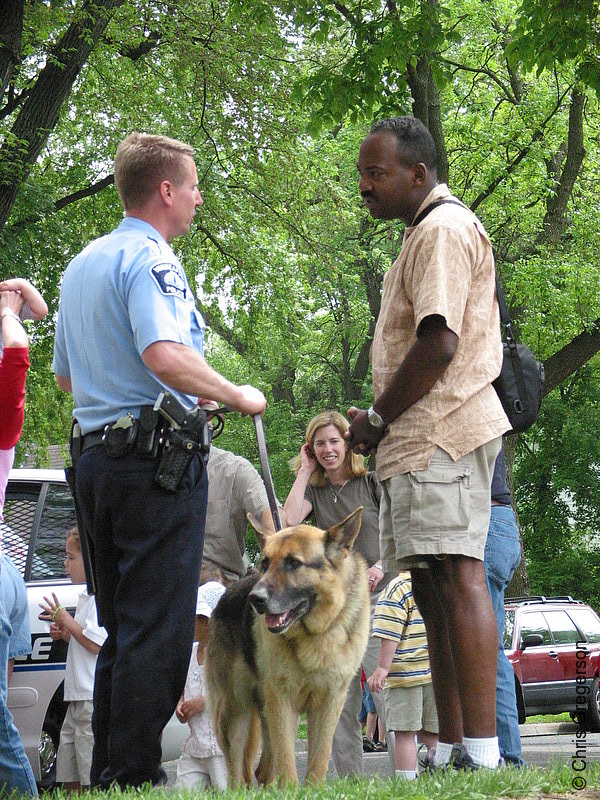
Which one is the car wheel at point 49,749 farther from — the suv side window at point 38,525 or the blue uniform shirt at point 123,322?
the blue uniform shirt at point 123,322

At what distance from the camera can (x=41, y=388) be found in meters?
A: 17.4

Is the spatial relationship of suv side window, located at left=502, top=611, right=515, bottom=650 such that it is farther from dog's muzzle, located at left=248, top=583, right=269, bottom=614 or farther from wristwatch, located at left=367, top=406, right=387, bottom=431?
wristwatch, located at left=367, top=406, right=387, bottom=431

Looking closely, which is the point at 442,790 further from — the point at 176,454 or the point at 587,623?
the point at 587,623

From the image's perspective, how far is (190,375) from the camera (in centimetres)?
361

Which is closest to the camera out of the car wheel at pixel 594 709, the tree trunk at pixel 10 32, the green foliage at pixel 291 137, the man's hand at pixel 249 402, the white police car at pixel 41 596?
the man's hand at pixel 249 402

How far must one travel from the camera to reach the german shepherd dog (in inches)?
197

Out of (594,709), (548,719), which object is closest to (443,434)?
(594,709)

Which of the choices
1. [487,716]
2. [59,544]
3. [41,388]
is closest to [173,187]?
[487,716]

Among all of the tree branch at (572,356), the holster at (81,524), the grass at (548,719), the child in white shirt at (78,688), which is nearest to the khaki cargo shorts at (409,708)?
the child in white shirt at (78,688)

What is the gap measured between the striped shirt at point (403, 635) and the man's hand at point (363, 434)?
2.94 meters

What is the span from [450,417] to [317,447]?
10.7ft

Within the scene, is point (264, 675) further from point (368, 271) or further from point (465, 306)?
point (368, 271)

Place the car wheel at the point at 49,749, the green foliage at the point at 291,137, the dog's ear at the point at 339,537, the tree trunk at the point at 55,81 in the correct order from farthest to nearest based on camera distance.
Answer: the tree trunk at the point at 55,81 → the green foliage at the point at 291,137 → the car wheel at the point at 49,749 → the dog's ear at the point at 339,537

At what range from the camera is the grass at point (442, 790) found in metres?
3.35
